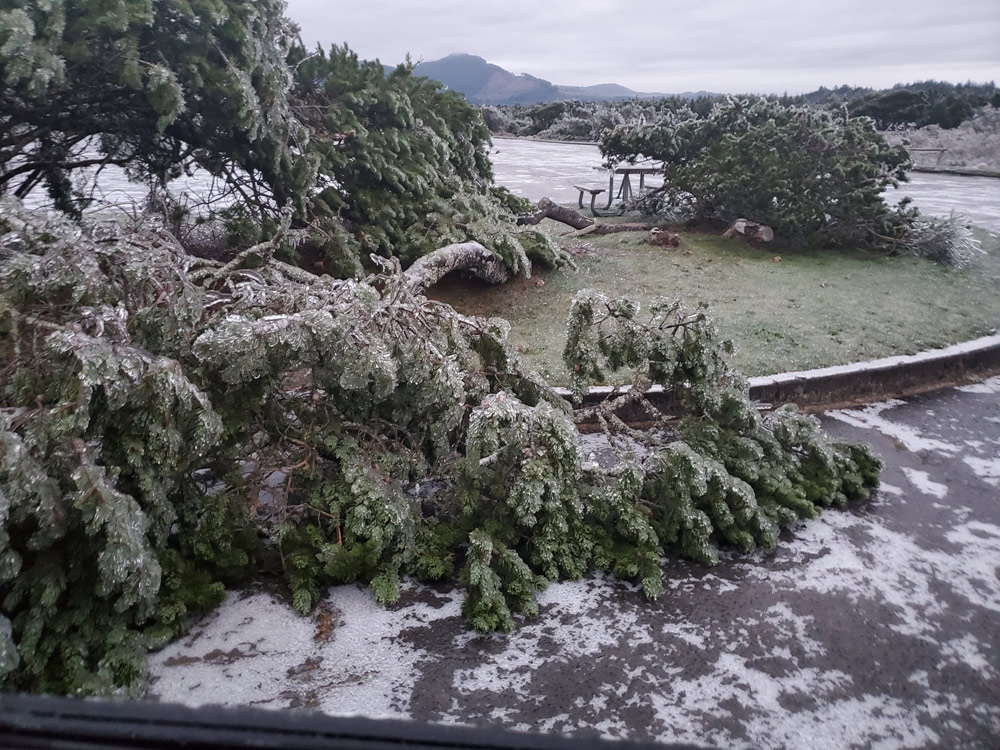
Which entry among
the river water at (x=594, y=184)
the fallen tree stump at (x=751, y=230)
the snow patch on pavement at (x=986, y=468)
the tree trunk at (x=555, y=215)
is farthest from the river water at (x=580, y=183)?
the snow patch on pavement at (x=986, y=468)

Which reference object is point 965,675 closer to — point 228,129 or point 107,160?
point 228,129

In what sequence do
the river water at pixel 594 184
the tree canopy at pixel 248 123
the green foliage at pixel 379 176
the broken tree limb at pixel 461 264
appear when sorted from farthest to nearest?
the river water at pixel 594 184 → the green foliage at pixel 379 176 → the broken tree limb at pixel 461 264 → the tree canopy at pixel 248 123

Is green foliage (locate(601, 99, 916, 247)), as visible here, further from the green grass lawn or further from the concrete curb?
the concrete curb

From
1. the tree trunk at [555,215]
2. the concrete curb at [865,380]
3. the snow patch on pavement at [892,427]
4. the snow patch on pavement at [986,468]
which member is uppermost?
the tree trunk at [555,215]

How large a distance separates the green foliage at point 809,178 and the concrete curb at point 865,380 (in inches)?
155

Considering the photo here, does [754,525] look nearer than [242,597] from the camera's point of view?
No

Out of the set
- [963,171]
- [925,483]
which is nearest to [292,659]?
[925,483]

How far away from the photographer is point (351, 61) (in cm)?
729

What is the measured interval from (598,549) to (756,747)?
3.91ft

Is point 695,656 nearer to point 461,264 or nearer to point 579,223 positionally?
point 461,264

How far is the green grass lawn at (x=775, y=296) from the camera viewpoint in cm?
610

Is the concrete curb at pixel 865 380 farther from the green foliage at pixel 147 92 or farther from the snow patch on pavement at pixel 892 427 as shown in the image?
the green foliage at pixel 147 92

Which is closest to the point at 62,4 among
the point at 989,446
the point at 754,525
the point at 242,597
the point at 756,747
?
the point at 242,597

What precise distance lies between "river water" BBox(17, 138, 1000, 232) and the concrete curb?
5.85 metres
